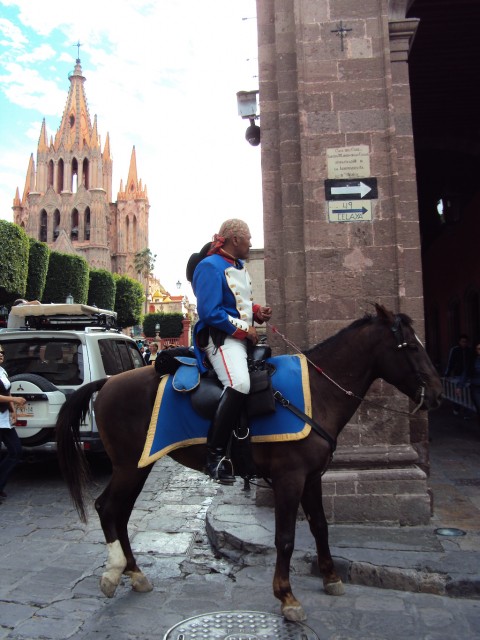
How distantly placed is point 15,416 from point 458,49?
9.62 m

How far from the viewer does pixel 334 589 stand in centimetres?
394

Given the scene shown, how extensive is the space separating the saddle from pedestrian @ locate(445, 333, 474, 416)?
8.57 m

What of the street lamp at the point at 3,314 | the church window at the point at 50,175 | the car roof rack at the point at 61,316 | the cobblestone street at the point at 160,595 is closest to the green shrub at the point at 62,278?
the street lamp at the point at 3,314

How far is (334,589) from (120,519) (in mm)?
1611

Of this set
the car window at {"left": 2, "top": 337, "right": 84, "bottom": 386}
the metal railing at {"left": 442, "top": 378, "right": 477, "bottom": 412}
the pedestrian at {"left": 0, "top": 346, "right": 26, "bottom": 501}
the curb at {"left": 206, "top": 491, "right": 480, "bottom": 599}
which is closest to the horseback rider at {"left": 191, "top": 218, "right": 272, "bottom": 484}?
the curb at {"left": 206, "top": 491, "right": 480, "bottom": 599}

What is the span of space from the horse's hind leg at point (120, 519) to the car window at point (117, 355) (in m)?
4.11

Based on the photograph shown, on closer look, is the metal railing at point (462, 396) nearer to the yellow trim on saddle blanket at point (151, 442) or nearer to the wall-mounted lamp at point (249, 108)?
the wall-mounted lamp at point (249, 108)

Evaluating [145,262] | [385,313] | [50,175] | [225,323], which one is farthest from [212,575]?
[50,175]

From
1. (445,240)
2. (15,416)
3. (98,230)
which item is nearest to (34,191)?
(98,230)

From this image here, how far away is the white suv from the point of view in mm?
7211

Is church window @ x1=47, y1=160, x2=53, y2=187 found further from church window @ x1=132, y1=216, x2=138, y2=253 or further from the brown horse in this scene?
the brown horse

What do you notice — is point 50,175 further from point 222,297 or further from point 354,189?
point 222,297

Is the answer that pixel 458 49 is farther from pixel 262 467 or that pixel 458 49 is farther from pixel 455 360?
pixel 262 467

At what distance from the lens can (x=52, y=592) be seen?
4020 millimetres
